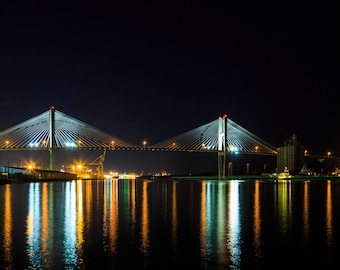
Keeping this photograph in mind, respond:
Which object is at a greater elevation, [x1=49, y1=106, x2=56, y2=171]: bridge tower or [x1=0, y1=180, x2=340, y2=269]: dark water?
[x1=49, y1=106, x2=56, y2=171]: bridge tower

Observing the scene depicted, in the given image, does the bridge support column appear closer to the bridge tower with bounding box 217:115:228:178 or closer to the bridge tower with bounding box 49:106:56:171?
the bridge tower with bounding box 217:115:228:178

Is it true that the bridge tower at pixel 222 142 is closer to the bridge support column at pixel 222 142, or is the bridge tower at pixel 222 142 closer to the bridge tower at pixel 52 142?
the bridge support column at pixel 222 142

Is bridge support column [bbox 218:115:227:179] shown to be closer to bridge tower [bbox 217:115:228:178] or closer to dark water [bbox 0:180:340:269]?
bridge tower [bbox 217:115:228:178]

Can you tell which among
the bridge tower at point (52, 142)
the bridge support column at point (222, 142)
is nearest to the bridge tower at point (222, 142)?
the bridge support column at point (222, 142)

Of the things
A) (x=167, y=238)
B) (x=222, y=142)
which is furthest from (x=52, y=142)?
(x=167, y=238)

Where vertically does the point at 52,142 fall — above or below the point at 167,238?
above

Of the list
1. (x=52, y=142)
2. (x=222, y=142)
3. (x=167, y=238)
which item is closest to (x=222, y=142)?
(x=222, y=142)

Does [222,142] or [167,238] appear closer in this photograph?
[167,238]

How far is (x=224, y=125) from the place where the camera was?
237 feet

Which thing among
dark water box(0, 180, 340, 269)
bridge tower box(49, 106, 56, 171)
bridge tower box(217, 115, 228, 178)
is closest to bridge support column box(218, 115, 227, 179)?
bridge tower box(217, 115, 228, 178)

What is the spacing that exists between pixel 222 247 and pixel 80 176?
75.5m

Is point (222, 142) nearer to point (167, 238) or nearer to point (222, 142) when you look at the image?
point (222, 142)

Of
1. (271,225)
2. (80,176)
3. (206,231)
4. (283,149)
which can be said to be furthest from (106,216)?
(283,149)

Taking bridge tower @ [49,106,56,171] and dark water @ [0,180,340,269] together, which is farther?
bridge tower @ [49,106,56,171]
